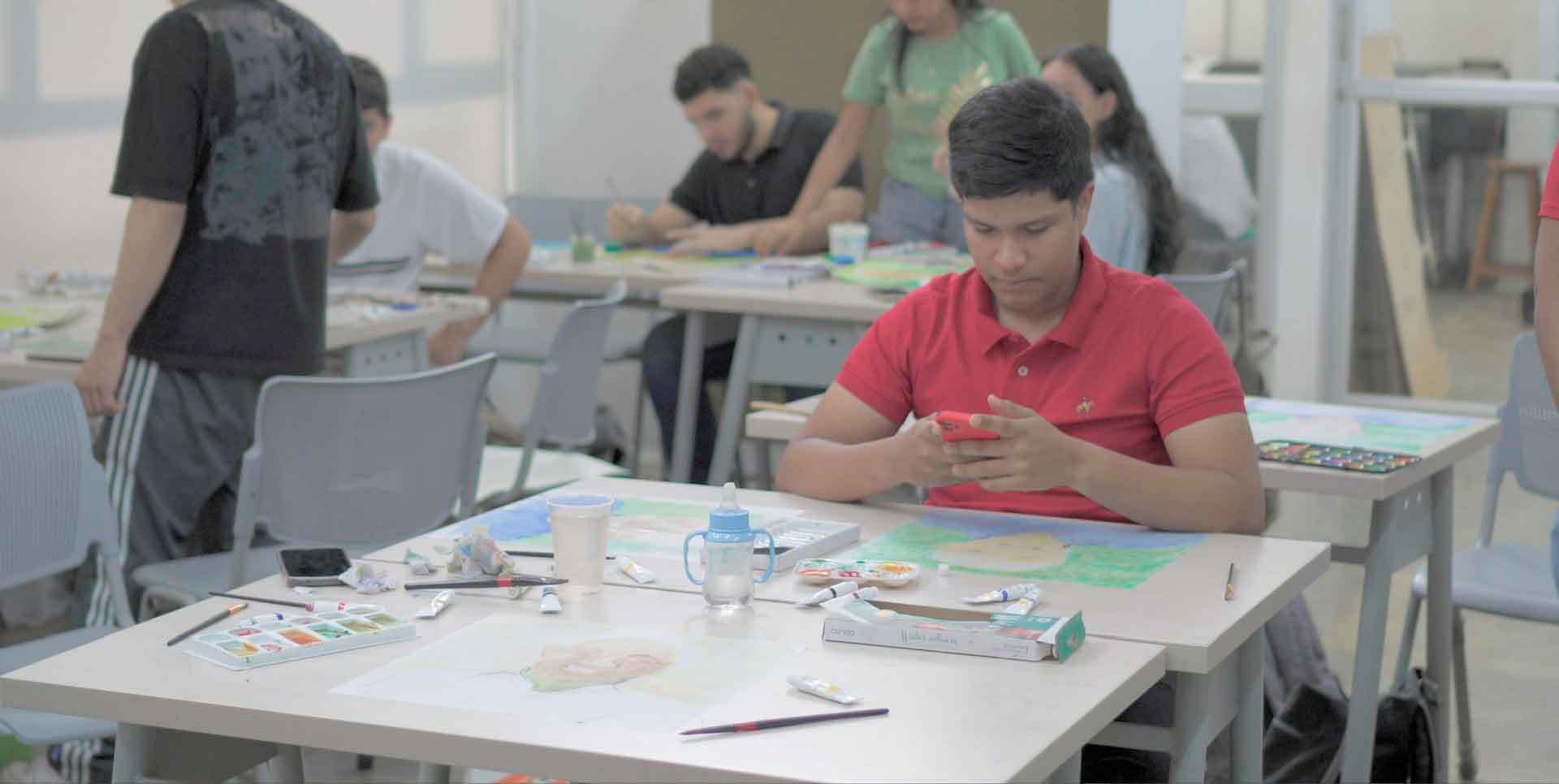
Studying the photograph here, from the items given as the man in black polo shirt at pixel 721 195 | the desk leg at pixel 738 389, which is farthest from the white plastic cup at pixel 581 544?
the man in black polo shirt at pixel 721 195

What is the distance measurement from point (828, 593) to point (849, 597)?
0.9 inches

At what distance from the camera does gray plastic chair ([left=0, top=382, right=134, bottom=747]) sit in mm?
2582

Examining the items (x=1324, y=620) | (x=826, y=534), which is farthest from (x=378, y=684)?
(x=1324, y=620)

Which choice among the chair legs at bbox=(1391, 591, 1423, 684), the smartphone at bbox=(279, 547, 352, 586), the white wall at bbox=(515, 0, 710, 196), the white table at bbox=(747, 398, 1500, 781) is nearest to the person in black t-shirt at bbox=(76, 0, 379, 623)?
the white table at bbox=(747, 398, 1500, 781)

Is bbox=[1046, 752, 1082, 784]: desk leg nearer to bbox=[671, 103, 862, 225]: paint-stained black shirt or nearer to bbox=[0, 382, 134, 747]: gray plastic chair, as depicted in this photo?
bbox=[0, 382, 134, 747]: gray plastic chair

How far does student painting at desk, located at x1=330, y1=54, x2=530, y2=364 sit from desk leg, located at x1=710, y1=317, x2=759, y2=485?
0.69 metres

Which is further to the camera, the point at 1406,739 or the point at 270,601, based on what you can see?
the point at 1406,739

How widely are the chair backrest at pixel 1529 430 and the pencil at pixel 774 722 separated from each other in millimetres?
1969

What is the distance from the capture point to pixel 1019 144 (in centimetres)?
224

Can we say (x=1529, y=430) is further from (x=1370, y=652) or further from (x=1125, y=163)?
(x=1125, y=163)

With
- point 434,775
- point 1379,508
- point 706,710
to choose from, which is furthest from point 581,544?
point 1379,508

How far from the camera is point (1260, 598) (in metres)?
1.94

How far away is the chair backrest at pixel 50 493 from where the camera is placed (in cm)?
258

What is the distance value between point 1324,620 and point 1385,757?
1379 millimetres
